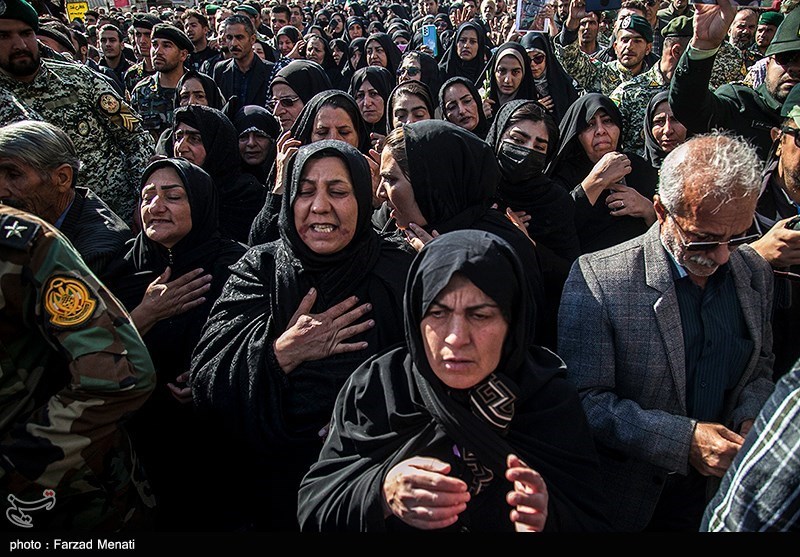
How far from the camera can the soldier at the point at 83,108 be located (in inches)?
160

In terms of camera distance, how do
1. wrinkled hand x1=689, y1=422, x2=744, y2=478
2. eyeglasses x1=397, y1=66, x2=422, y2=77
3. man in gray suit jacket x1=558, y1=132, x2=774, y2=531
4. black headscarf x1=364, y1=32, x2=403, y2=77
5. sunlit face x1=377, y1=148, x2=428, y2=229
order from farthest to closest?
black headscarf x1=364, y1=32, x2=403, y2=77 → eyeglasses x1=397, y1=66, x2=422, y2=77 → sunlit face x1=377, y1=148, x2=428, y2=229 → man in gray suit jacket x1=558, y1=132, x2=774, y2=531 → wrinkled hand x1=689, y1=422, x2=744, y2=478

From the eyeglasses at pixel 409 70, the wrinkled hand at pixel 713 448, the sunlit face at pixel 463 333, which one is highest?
the eyeglasses at pixel 409 70

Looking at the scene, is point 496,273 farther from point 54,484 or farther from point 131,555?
point 54,484

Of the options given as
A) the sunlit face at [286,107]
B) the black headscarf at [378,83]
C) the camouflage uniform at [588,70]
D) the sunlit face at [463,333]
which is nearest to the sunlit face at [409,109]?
the sunlit face at [286,107]

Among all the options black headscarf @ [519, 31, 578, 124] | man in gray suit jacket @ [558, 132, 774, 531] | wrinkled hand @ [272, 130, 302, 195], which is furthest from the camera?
black headscarf @ [519, 31, 578, 124]

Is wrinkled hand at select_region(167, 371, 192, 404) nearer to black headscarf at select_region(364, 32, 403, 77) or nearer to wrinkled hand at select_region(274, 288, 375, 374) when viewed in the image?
wrinkled hand at select_region(274, 288, 375, 374)

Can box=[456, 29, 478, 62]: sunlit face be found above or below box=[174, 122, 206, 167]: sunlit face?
above

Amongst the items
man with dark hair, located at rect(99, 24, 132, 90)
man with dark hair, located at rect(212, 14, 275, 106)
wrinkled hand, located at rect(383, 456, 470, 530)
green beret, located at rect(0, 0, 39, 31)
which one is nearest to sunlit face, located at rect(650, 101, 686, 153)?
wrinkled hand, located at rect(383, 456, 470, 530)

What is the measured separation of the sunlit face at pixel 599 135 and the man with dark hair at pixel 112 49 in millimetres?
7628

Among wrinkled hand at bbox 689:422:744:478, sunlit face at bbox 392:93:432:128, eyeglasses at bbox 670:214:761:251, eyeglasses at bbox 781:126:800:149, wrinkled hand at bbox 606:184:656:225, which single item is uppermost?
eyeglasses at bbox 781:126:800:149

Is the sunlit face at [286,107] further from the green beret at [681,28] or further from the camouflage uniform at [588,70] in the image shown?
the camouflage uniform at [588,70]

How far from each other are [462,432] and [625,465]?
922mm

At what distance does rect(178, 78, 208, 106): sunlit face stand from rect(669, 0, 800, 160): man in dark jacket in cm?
399

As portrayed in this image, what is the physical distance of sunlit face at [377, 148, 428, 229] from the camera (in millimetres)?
2928
